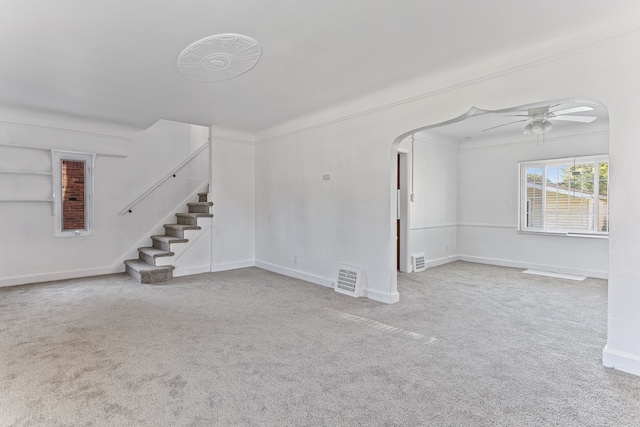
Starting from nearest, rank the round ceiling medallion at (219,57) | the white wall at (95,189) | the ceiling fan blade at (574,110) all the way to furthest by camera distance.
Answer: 1. the round ceiling medallion at (219,57)
2. the ceiling fan blade at (574,110)
3. the white wall at (95,189)

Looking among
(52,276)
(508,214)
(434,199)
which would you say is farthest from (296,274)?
(508,214)

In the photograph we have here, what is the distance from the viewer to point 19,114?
4680 mm

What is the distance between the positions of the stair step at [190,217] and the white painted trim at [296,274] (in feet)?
4.30

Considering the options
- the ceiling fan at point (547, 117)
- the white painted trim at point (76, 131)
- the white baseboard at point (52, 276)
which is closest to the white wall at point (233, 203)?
the white painted trim at point (76, 131)

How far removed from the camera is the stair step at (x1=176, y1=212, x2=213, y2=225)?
564 centimetres

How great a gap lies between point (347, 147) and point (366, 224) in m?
1.09

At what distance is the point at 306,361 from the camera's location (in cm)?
249

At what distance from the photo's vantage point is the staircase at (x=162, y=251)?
495 cm

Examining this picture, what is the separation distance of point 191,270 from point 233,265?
0.74 meters

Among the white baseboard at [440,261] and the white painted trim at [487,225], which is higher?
the white painted trim at [487,225]

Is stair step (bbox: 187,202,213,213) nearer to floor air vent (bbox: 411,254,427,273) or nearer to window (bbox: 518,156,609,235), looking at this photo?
floor air vent (bbox: 411,254,427,273)

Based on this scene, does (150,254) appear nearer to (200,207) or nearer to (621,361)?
(200,207)

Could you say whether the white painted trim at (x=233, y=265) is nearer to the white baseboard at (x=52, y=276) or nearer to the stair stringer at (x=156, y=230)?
the stair stringer at (x=156, y=230)

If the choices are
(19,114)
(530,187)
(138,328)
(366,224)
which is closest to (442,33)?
(366,224)
